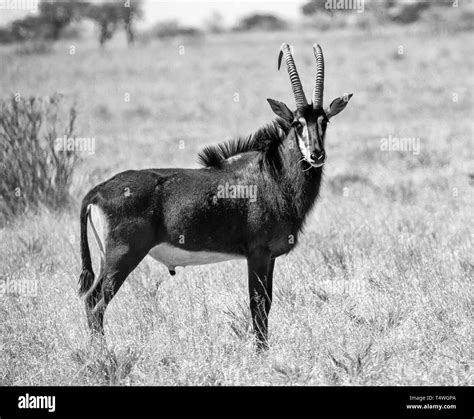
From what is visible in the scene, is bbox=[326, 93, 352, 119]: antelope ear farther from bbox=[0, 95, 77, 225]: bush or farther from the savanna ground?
bbox=[0, 95, 77, 225]: bush

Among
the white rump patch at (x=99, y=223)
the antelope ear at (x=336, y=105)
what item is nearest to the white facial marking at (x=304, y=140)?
the antelope ear at (x=336, y=105)

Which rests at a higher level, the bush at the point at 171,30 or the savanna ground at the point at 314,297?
the bush at the point at 171,30

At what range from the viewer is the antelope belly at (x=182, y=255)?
19.9 ft

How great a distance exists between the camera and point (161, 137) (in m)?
22.0

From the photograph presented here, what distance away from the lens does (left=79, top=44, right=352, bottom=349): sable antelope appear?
5941 millimetres

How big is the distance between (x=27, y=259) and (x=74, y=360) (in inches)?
132

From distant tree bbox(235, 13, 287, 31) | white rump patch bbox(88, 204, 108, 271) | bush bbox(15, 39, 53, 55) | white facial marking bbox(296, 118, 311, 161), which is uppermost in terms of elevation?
distant tree bbox(235, 13, 287, 31)

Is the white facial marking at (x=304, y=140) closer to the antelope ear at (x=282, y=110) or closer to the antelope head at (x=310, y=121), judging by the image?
the antelope head at (x=310, y=121)

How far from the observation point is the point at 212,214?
20.0ft

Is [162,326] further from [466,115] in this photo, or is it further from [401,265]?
[466,115]

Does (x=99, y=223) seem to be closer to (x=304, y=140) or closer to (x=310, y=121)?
(x=304, y=140)

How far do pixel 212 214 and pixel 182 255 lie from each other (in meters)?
0.42

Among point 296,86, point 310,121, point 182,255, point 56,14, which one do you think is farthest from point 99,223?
point 56,14

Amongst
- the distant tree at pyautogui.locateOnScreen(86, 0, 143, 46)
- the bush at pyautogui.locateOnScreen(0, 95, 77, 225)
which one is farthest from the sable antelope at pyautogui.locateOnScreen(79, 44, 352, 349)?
the distant tree at pyautogui.locateOnScreen(86, 0, 143, 46)
